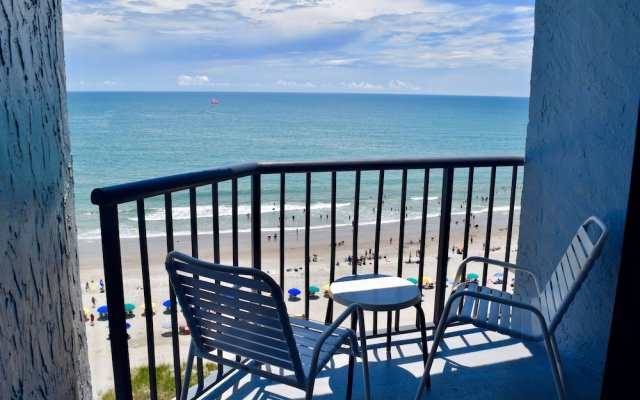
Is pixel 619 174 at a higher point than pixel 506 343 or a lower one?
higher

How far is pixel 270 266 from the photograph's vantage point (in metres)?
12.3

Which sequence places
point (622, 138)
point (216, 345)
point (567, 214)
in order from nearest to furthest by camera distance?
point (216, 345) < point (622, 138) < point (567, 214)

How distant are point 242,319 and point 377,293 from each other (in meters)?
0.82

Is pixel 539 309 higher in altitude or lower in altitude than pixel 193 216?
lower

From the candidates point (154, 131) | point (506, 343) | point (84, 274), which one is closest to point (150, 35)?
point (154, 131)

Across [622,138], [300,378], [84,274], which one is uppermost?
[622,138]

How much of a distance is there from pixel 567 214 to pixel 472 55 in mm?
49242

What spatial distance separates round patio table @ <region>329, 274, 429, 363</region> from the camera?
217cm

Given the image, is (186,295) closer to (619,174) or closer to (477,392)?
(477,392)

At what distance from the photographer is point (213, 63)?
5378cm

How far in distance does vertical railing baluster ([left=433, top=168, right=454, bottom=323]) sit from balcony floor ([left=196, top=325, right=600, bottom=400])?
27 cm

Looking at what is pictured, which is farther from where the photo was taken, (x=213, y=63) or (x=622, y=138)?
(x=213, y=63)

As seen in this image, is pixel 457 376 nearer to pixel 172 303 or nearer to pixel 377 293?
pixel 377 293

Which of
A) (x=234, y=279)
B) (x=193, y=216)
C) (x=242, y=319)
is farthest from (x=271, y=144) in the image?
(x=234, y=279)
